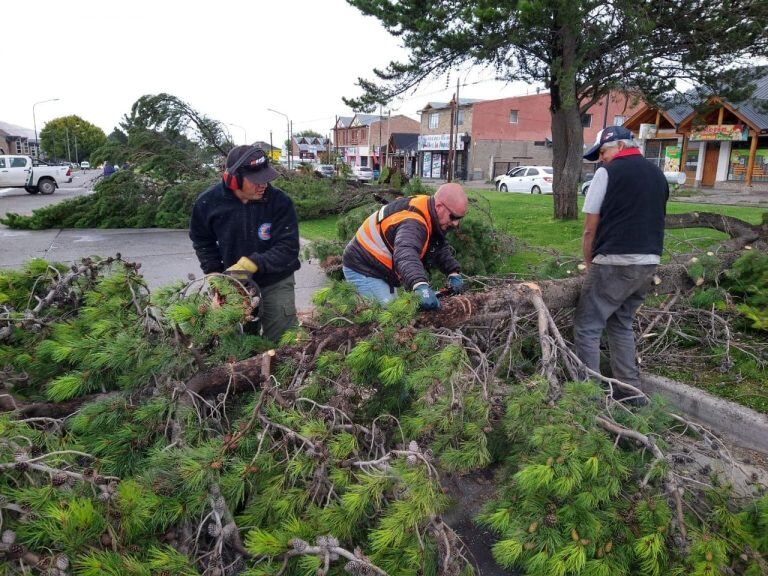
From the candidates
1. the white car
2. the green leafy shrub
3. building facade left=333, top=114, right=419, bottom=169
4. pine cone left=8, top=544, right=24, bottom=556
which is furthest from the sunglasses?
building facade left=333, top=114, right=419, bottom=169

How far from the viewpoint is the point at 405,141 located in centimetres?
5616

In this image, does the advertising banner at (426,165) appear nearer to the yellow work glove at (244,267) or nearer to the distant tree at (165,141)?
the distant tree at (165,141)

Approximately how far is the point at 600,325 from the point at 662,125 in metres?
34.1

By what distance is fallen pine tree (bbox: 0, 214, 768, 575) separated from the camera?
1722 mm

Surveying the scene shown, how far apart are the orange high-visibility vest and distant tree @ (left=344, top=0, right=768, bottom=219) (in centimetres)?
524

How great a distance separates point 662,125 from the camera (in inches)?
1278

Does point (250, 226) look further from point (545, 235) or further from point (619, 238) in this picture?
point (545, 235)

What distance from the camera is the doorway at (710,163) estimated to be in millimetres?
29734

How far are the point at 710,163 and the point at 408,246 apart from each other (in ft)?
109

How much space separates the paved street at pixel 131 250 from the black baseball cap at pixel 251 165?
327 cm

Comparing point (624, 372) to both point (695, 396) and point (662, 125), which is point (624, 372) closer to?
point (695, 396)

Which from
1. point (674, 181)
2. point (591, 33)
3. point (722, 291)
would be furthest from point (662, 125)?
point (722, 291)

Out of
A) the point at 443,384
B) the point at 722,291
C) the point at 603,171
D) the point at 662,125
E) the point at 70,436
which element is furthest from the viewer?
the point at 662,125

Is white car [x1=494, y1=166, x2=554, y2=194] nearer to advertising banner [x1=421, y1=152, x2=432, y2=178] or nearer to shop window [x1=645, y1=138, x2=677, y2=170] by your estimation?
shop window [x1=645, y1=138, x2=677, y2=170]
